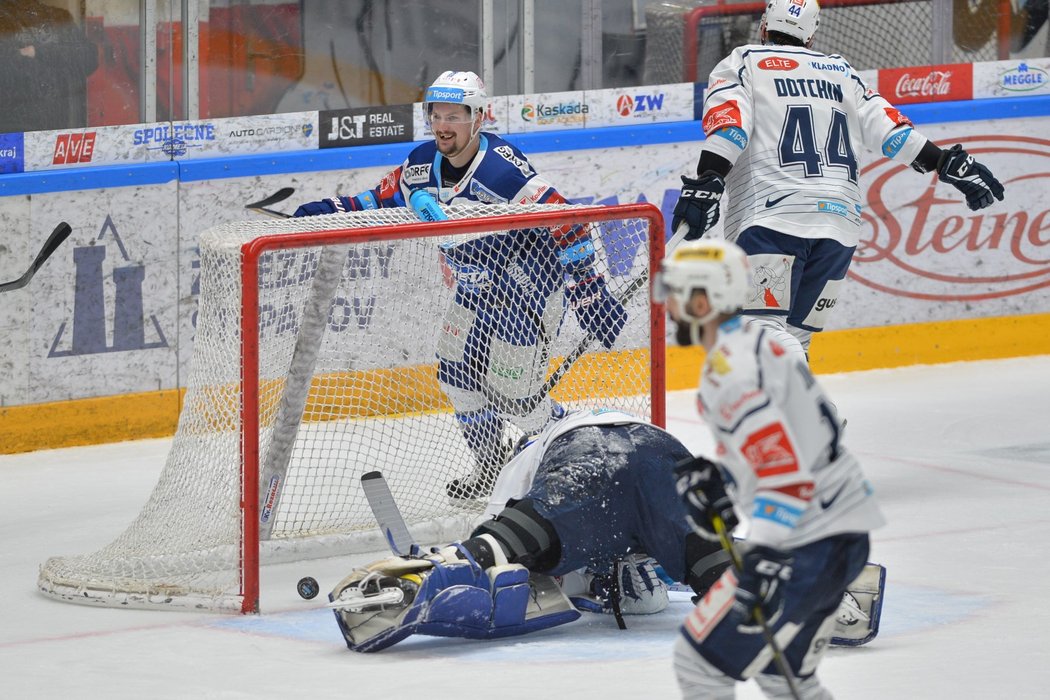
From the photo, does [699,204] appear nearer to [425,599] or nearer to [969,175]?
[969,175]

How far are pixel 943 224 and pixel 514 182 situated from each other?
3.08m

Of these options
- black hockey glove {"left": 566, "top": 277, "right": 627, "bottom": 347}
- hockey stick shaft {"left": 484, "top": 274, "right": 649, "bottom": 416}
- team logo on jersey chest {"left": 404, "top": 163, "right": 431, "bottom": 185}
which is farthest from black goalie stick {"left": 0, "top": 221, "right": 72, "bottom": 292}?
black hockey glove {"left": 566, "top": 277, "right": 627, "bottom": 347}

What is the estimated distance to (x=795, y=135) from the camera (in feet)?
17.8

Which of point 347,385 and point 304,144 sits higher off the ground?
point 304,144

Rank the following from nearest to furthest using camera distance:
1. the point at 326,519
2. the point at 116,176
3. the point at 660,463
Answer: the point at 660,463, the point at 326,519, the point at 116,176

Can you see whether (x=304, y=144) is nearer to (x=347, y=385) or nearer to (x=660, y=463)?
(x=347, y=385)

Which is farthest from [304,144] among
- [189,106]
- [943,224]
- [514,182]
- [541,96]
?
[943,224]

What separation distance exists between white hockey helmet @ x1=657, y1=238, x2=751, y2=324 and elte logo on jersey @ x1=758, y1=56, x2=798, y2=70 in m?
2.53

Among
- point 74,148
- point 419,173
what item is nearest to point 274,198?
point 74,148

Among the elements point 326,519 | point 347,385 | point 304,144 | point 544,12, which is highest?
Answer: point 544,12

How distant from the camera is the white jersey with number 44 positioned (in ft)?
17.7

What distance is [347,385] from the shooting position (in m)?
5.48

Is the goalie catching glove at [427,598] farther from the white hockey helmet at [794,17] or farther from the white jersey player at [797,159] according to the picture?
the white hockey helmet at [794,17]

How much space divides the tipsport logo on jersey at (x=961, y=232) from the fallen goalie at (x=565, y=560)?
3565 mm
